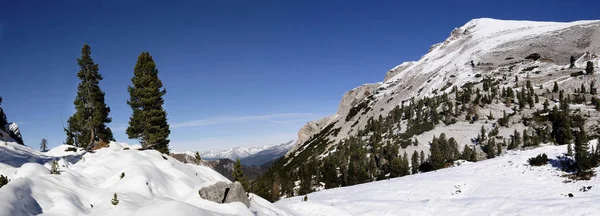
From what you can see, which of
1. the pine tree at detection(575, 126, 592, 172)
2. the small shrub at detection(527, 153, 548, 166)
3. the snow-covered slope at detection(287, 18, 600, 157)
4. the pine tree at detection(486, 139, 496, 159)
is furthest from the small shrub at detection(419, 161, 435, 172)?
the pine tree at detection(575, 126, 592, 172)

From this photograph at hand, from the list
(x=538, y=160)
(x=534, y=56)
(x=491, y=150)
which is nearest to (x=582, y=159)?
(x=538, y=160)

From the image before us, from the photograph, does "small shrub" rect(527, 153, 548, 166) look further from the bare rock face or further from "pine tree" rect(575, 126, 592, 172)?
the bare rock face

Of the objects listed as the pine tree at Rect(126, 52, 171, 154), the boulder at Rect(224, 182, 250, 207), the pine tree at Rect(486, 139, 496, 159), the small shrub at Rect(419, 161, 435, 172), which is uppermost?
the pine tree at Rect(126, 52, 171, 154)

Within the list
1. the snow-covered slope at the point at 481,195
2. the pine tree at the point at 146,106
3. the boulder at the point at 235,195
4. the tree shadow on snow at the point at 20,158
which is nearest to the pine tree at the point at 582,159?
the snow-covered slope at the point at 481,195

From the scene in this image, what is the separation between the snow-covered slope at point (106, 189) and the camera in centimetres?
1147

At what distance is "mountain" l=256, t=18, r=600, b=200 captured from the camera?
76812 millimetres

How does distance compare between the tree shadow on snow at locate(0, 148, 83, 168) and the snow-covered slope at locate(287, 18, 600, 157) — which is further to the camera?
the snow-covered slope at locate(287, 18, 600, 157)

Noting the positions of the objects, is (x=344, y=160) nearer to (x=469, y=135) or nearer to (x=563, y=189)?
(x=469, y=135)

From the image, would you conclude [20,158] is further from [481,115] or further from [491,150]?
[481,115]

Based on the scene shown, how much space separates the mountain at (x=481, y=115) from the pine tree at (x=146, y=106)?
20.6 metres

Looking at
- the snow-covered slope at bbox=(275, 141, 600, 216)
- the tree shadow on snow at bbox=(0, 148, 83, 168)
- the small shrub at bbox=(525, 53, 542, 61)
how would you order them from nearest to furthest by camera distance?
the snow-covered slope at bbox=(275, 141, 600, 216)
the tree shadow on snow at bbox=(0, 148, 83, 168)
the small shrub at bbox=(525, 53, 542, 61)

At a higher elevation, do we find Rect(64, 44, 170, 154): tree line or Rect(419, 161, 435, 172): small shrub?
Rect(64, 44, 170, 154): tree line

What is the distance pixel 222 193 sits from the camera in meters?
17.8

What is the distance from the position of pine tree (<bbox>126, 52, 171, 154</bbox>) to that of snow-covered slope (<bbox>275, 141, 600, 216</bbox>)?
17.6 metres
